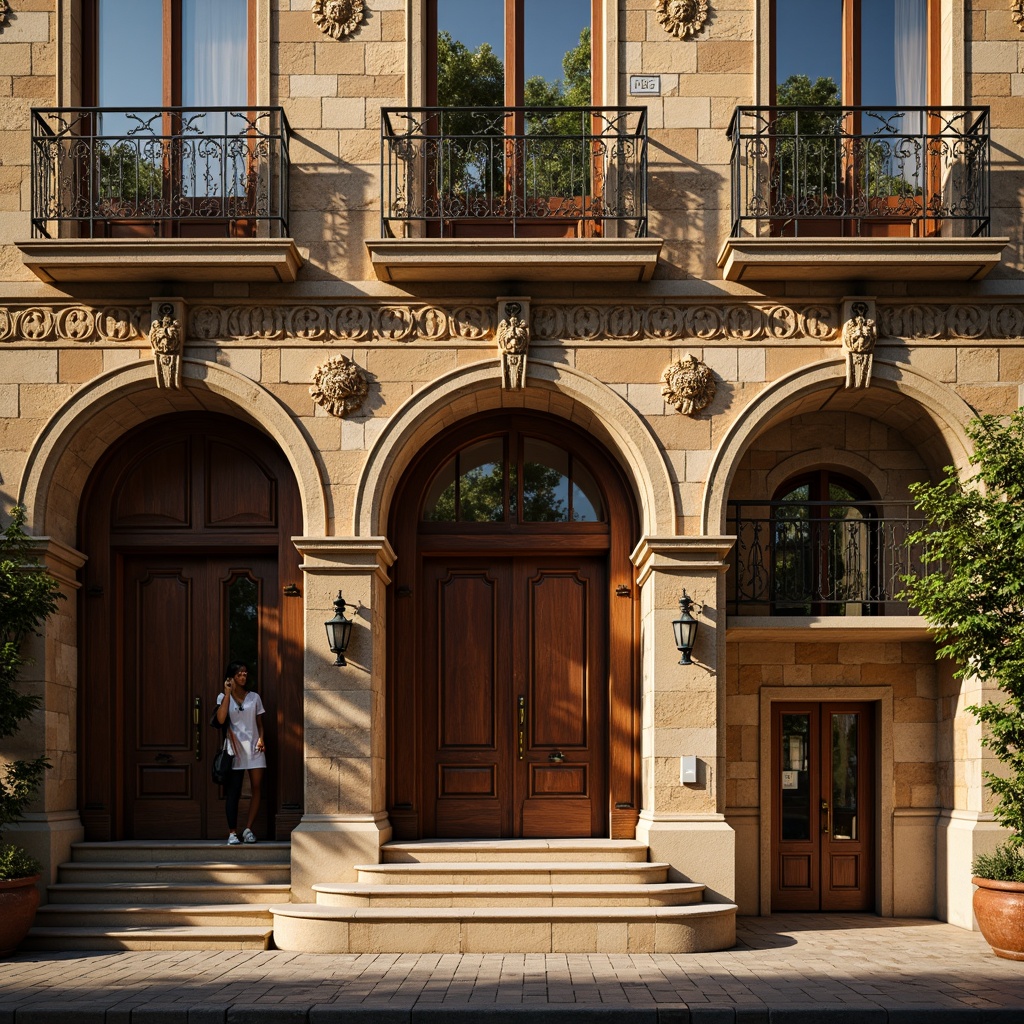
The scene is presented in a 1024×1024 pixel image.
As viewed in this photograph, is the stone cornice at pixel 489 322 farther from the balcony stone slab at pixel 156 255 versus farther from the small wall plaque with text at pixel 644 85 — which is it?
the small wall plaque with text at pixel 644 85

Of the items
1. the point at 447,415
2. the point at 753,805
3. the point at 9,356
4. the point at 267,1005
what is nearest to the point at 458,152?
the point at 447,415

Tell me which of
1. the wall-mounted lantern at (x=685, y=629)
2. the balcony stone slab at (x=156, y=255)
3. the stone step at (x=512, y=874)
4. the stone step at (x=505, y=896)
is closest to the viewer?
the stone step at (x=505, y=896)

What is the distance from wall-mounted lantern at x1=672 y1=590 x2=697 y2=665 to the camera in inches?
468

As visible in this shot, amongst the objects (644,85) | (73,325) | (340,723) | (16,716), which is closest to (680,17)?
(644,85)

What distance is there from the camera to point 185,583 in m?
13.2

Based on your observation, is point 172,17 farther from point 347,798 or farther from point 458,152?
point 347,798

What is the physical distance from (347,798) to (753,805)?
4133 mm

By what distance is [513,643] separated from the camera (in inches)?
517

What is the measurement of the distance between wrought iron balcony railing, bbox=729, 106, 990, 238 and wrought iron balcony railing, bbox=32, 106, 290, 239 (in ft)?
14.3

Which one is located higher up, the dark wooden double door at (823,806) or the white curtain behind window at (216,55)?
the white curtain behind window at (216,55)

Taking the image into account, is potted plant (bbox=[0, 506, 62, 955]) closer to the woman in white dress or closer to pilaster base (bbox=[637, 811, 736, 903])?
the woman in white dress

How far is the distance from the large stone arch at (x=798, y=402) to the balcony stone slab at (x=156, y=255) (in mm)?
4375

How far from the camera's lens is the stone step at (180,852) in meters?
12.3

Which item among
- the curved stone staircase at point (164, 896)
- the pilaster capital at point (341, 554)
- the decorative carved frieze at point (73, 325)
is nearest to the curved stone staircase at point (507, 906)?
the curved stone staircase at point (164, 896)
